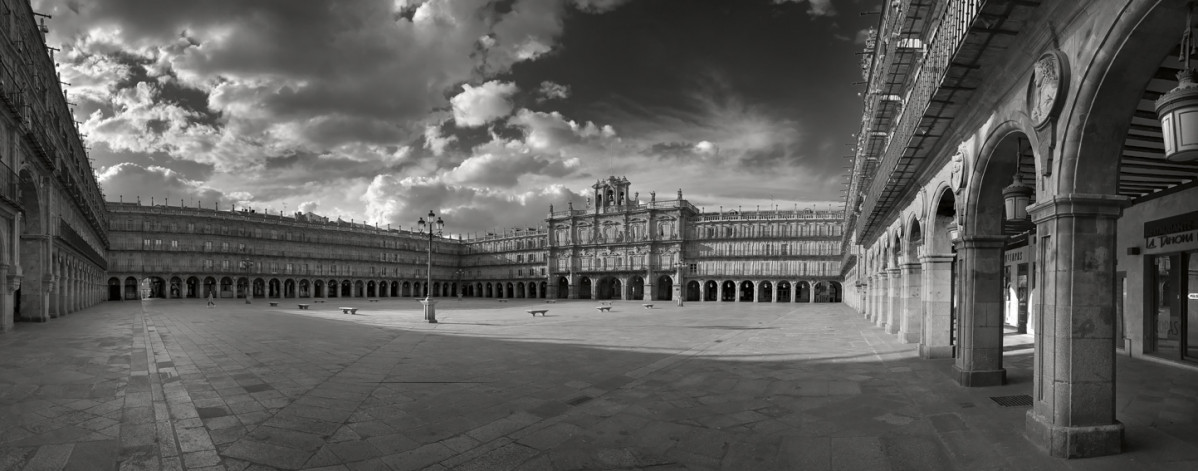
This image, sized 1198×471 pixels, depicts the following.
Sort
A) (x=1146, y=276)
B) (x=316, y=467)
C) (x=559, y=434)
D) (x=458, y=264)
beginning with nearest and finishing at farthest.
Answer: (x=316, y=467) < (x=559, y=434) < (x=1146, y=276) < (x=458, y=264)

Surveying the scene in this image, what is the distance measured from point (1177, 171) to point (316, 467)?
13283 millimetres

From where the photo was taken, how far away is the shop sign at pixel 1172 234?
1051 cm

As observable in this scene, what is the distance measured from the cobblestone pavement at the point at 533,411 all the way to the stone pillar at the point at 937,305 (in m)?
0.49

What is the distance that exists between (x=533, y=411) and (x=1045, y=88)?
21.3 feet

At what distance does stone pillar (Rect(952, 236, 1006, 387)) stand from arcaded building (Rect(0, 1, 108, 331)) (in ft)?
72.8

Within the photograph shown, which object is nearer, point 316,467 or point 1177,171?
point 316,467

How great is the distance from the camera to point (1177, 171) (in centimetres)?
960

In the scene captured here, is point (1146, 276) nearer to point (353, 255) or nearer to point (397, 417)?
point (397, 417)

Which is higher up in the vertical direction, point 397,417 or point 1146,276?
point 1146,276

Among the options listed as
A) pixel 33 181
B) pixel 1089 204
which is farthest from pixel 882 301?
pixel 33 181

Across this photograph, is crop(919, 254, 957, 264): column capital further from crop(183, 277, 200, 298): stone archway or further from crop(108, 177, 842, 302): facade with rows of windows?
crop(183, 277, 200, 298): stone archway

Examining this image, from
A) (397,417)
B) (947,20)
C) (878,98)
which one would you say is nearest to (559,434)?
(397,417)

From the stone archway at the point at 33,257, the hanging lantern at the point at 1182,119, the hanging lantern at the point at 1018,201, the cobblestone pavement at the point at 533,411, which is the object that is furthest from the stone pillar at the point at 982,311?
the stone archway at the point at 33,257

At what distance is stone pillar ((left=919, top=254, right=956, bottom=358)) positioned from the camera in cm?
1105
